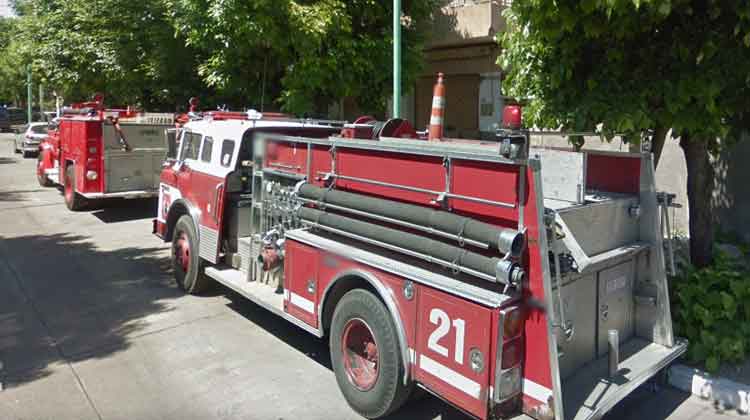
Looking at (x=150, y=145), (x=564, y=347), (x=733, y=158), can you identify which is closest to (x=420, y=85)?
(x=150, y=145)

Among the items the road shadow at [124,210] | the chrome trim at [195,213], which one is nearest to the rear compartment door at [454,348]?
the chrome trim at [195,213]

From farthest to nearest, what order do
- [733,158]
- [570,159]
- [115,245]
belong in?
[115,245] → [733,158] → [570,159]

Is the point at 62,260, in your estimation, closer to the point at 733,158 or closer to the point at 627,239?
the point at 627,239

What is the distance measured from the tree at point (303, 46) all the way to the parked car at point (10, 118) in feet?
147

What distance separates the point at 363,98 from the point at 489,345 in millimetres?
8886

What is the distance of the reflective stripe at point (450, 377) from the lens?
3475mm

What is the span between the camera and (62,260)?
902 centimetres

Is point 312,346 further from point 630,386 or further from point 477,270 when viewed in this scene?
point 630,386

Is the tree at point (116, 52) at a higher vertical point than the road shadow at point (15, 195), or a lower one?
higher

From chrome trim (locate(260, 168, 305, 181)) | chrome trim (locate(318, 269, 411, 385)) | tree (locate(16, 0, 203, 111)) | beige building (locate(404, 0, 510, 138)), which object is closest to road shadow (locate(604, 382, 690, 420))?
chrome trim (locate(318, 269, 411, 385))

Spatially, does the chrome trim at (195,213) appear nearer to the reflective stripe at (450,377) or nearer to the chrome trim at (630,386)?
the reflective stripe at (450,377)

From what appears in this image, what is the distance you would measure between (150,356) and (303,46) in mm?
6131

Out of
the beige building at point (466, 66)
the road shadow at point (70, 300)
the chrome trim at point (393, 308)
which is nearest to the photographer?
the chrome trim at point (393, 308)

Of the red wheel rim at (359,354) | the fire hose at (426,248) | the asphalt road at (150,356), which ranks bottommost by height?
the asphalt road at (150,356)
